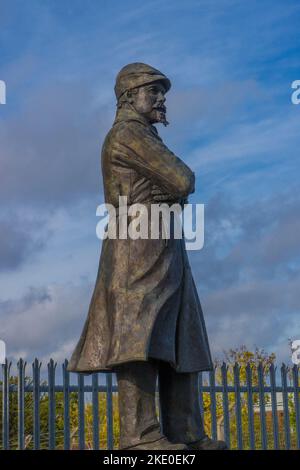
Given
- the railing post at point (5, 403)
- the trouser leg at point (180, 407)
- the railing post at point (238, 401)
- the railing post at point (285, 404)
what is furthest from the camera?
the railing post at point (285, 404)

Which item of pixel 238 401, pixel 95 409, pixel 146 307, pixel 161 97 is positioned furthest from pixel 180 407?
pixel 238 401

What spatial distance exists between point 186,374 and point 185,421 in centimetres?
32

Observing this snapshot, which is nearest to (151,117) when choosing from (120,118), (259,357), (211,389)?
(120,118)

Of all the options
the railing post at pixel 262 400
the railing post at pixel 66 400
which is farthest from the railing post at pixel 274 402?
the railing post at pixel 66 400

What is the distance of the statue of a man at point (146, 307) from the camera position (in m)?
5.95

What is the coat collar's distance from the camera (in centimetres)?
636

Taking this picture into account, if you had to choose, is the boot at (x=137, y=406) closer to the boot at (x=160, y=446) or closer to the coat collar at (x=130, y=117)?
the boot at (x=160, y=446)

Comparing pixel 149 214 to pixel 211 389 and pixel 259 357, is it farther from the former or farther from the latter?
pixel 259 357

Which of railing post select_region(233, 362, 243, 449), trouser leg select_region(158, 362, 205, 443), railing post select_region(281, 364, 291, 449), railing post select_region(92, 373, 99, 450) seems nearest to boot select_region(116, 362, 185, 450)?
trouser leg select_region(158, 362, 205, 443)

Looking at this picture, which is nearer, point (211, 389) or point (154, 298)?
point (154, 298)

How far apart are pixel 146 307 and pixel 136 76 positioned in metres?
1.64

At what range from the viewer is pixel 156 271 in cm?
612

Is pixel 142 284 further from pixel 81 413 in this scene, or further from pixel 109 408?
pixel 109 408
